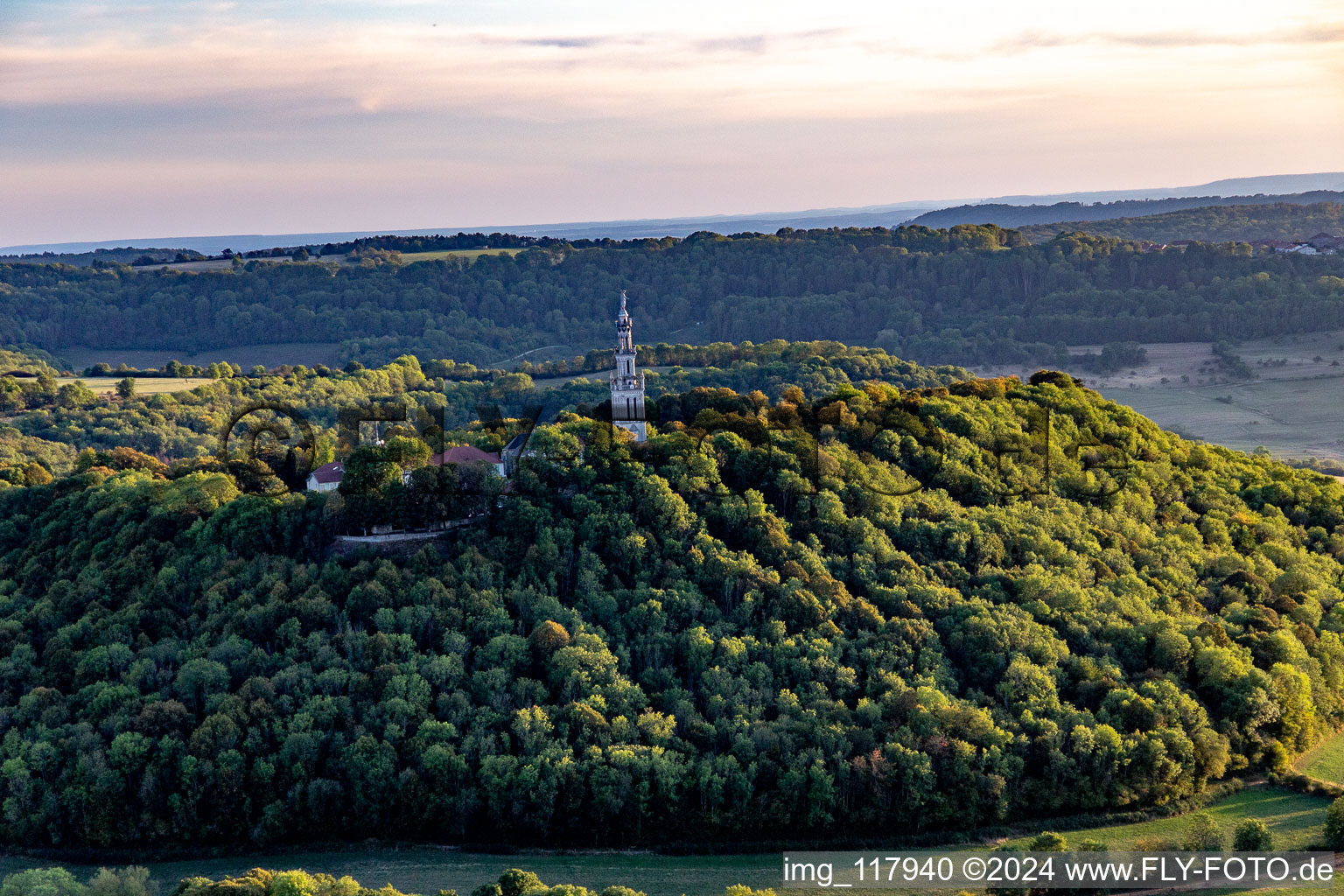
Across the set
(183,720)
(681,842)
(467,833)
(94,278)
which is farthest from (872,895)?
(94,278)

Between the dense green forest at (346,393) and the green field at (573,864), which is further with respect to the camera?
the dense green forest at (346,393)

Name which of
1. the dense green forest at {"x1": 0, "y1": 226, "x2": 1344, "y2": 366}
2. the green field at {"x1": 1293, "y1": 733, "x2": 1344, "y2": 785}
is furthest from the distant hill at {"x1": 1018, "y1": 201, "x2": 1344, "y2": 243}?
the green field at {"x1": 1293, "y1": 733, "x2": 1344, "y2": 785}

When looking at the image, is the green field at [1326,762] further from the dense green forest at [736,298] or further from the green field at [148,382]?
the green field at [148,382]

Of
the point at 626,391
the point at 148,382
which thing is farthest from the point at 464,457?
the point at 148,382

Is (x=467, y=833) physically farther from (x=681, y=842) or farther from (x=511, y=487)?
(x=511, y=487)

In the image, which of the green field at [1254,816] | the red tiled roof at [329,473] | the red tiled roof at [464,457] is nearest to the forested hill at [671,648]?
the green field at [1254,816]

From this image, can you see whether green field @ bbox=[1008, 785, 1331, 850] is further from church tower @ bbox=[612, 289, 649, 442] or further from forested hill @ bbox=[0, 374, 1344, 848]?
church tower @ bbox=[612, 289, 649, 442]
